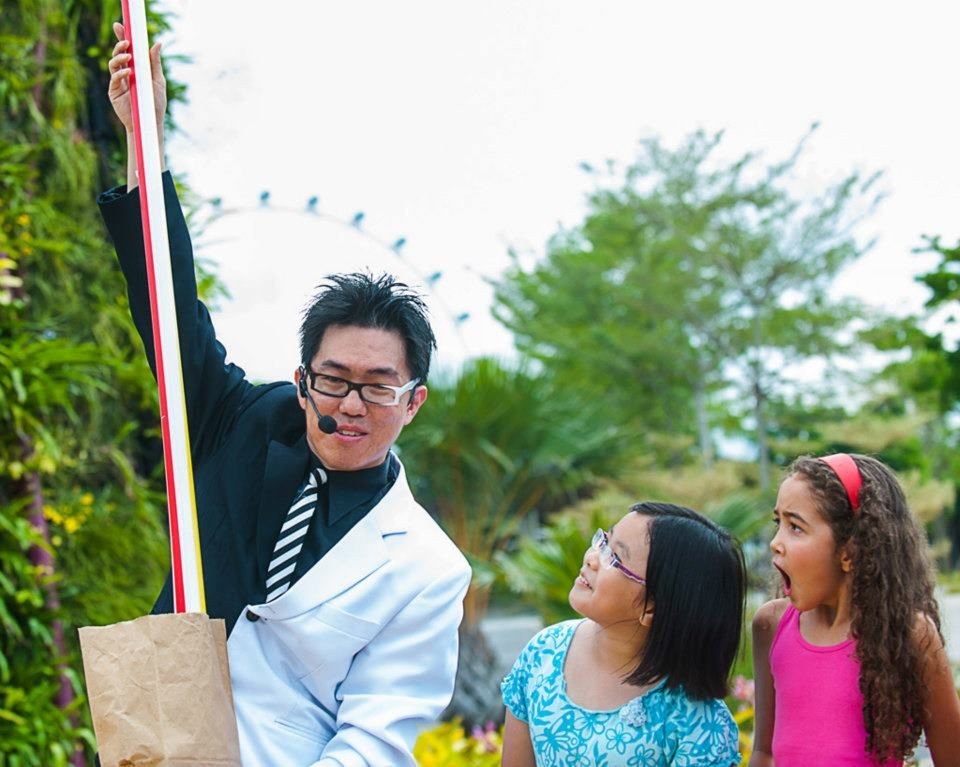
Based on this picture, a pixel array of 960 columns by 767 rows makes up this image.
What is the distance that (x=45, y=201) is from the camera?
420 centimetres

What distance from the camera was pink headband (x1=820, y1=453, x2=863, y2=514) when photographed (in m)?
2.20

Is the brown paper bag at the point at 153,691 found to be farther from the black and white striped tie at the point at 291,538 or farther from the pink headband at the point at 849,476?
the pink headband at the point at 849,476

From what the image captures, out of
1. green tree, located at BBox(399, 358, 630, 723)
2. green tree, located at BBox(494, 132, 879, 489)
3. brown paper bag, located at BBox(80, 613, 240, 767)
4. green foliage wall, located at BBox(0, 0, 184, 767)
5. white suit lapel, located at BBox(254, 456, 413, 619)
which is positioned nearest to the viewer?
brown paper bag, located at BBox(80, 613, 240, 767)

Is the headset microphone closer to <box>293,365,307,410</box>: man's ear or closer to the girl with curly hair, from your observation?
<box>293,365,307,410</box>: man's ear

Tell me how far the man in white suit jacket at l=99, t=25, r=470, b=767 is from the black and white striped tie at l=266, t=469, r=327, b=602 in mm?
10

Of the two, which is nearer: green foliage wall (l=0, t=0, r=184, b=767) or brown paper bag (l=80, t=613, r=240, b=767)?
brown paper bag (l=80, t=613, r=240, b=767)

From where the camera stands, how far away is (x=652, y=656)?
2.20 metres

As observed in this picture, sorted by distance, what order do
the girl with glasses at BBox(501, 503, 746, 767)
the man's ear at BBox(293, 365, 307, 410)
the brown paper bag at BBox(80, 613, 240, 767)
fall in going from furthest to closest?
1. the girl with glasses at BBox(501, 503, 746, 767)
2. the man's ear at BBox(293, 365, 307, 410)
3. the brown paper bag at BBox(80, 613, 240, 767)

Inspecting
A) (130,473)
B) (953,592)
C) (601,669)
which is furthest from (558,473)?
(953,592)

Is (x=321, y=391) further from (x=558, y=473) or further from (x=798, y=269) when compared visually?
(x=798, y=269)

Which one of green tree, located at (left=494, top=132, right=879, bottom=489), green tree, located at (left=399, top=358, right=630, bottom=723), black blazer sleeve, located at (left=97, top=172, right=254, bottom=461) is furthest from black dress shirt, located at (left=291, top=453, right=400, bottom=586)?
green tree, located at (left=494, top=132, right=879, bottom=489)

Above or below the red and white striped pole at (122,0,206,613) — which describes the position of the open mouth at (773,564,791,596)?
below

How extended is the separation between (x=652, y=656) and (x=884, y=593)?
45cm

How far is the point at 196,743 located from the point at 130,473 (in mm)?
2806
